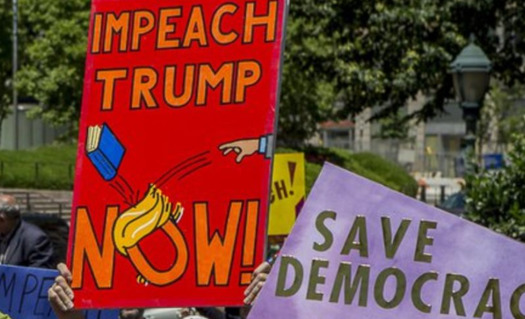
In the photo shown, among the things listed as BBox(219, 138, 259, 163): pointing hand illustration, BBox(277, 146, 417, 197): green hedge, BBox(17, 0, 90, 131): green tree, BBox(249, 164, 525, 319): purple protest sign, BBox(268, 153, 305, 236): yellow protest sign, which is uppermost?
BBox(219, 138, 259, 163): pointing hand illustration

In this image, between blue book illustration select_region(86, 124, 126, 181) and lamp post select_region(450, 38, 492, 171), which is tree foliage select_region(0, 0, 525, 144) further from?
blue book illustration select_region(86, 124, 126, 181)

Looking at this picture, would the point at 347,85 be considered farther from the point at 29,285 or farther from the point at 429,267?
the point at 429,267

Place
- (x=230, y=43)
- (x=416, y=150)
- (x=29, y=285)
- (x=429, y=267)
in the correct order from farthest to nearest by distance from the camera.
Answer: (x=416, y=150), (x=29, y=285), (x=230, y=43), (x=429, y=267)

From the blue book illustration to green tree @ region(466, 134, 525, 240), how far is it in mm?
6209

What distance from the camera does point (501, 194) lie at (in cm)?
1271

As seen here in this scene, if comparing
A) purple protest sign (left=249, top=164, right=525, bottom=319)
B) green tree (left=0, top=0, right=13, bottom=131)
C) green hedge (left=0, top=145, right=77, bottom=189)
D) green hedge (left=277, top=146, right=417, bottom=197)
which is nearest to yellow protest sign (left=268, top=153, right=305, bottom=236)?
purple protest sign (left=249, top=164, right=525, bottom=319)

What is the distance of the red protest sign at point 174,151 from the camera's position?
6133 mm

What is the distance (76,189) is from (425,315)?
5.24 ft

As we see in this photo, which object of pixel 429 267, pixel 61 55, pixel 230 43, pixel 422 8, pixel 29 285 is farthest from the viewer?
pixel 61 55

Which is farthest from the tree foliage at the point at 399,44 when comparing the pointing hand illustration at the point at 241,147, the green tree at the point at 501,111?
the green tree at the point at 501,111

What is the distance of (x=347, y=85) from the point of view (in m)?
27.0

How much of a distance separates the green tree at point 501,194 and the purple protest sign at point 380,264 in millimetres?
6687

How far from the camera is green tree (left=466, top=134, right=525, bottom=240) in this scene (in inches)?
496

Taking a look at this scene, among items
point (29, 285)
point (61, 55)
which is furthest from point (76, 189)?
point (61, 55)
